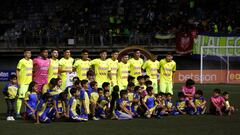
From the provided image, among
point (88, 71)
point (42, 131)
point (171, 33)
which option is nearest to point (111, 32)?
point (171, 33)

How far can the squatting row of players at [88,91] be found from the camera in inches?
562

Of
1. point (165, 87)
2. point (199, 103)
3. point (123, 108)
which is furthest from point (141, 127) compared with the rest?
point (165, 87)

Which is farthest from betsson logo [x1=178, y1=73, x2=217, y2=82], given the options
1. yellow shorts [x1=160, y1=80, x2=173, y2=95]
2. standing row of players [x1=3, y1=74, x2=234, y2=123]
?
standing row of players [x1=3, y1=74, x2=234, y2=123]

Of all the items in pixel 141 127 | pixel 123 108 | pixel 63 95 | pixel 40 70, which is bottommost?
pixel 141 127

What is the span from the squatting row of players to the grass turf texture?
532 mm

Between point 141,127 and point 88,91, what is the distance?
2456 mm

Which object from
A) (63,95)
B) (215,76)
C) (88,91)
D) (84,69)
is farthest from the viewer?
(215,76)

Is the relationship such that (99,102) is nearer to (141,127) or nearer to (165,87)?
(141,127)

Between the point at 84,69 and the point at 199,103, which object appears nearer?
the point at 84,69

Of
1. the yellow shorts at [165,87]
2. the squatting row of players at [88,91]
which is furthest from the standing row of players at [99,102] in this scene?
the yellow shorts at [165,87]

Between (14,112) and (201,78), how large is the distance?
52.1 feet

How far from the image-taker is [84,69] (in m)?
16.1

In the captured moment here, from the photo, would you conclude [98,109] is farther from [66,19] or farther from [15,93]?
[66,19]

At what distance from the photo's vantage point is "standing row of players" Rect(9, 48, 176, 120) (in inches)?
593
